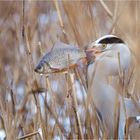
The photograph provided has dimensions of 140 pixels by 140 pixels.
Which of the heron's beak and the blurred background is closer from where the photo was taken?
the heron's beak

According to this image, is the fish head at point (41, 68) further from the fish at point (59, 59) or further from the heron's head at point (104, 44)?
the heron's head at point (104, 44)

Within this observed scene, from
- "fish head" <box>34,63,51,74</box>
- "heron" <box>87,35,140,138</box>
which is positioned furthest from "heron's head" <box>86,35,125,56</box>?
"fish head" <box>34,63,51,74</box>

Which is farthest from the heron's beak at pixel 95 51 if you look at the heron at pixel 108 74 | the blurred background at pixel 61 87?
the blurred background at pixel 61 87

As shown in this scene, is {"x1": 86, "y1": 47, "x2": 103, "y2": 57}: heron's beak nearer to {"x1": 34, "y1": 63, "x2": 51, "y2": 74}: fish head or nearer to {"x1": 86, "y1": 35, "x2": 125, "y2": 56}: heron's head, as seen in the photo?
{"x1": 86, "y1": 35, "x2": 125, "y2": 56}: heron's head

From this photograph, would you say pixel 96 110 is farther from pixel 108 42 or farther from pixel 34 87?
pixel 34 87

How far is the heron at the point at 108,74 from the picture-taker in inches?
60.2

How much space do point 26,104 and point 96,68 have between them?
63 cm

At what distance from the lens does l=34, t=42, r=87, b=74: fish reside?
146 cm

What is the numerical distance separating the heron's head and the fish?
5 cm

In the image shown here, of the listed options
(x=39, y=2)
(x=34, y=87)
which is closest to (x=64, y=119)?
(x=34, y=87)

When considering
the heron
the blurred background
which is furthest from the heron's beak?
the blurred background

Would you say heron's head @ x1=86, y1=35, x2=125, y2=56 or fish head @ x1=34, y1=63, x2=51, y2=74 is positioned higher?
heron's head @ x1=86, y1=35, x2=125, y2=56

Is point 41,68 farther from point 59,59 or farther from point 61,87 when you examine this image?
point 61,87

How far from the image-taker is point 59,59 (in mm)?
1473
